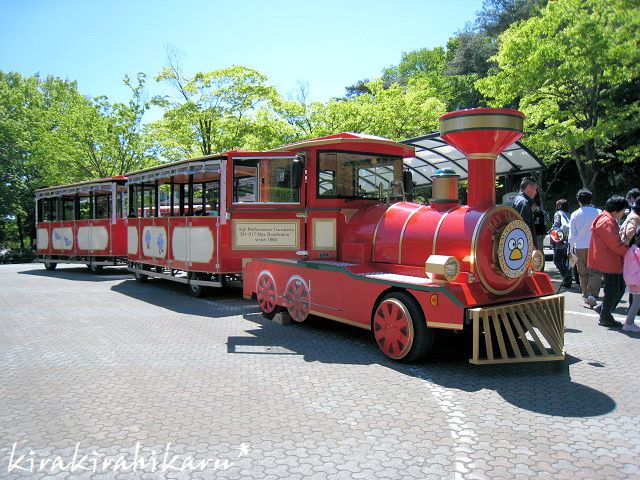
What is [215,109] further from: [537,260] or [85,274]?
[537,260]

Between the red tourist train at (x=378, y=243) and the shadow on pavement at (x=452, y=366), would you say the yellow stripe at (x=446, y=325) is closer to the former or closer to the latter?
the red tourist train at (x=378, y=243)

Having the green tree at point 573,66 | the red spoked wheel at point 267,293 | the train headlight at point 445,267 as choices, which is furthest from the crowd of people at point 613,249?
the green tree at point 573,66

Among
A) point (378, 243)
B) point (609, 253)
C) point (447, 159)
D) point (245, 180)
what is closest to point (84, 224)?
point (245, 180)

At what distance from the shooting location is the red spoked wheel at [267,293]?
754 centimetres

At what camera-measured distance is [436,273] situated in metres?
5.11

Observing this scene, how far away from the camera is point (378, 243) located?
6367 mm

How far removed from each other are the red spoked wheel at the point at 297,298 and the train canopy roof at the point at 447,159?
12.9ft

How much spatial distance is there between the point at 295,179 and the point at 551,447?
4488 mm

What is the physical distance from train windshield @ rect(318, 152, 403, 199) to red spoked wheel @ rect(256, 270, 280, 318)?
61.3 inches

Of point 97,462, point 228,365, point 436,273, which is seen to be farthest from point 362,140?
point 97,462

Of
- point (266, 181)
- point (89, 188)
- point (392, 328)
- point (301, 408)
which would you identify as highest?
point (89, 188)

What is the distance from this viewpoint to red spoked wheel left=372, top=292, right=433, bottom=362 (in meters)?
5.28

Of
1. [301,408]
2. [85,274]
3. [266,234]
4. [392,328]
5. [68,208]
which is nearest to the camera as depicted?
[301,408]

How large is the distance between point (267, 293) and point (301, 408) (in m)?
3.54
